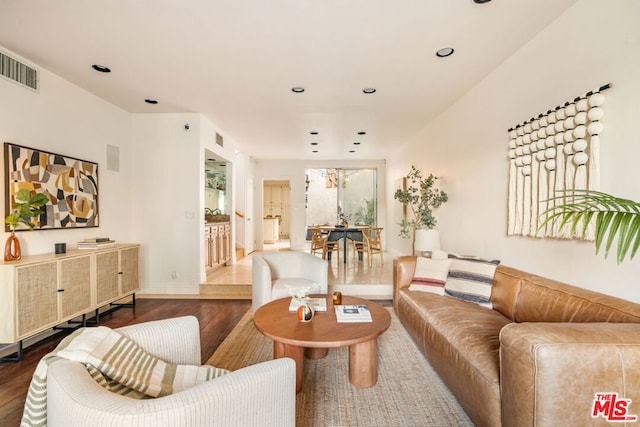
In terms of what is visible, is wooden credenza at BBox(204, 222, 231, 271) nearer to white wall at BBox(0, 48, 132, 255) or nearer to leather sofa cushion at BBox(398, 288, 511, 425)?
white wall at BBox(0, 48, 132, 255)

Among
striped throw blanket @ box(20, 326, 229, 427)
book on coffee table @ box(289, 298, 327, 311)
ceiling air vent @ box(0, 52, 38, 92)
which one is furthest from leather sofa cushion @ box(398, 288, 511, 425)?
ceiling air vent @ box(0, 52, 38, 92)

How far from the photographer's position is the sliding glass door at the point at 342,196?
8406 millimetres

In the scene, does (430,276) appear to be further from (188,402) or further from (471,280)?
(188,402)

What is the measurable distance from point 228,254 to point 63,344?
4.73 m

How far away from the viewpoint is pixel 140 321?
10.9ft

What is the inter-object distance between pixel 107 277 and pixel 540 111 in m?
4.72

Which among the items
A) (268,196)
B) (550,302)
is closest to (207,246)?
(550,302)

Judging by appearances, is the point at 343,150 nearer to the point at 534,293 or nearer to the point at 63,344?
the point at 534,293

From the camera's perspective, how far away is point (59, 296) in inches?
105

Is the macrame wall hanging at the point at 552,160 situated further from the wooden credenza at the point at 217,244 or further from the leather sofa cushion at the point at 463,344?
the wooden credenza at the point at 217,244

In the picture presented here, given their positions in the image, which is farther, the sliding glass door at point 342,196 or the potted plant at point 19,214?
the sliding glass door at point 342,196

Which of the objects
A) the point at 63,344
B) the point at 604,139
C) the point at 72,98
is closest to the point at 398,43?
the point at 604,139

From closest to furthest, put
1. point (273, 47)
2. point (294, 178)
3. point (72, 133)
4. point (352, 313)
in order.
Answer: point (352, 313) < point (273, 47) < point (72, 133) < point (294, 178)

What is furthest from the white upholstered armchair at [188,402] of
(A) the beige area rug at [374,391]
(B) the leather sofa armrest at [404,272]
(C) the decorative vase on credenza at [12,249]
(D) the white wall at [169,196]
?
(D) the white wall at [169,196]
